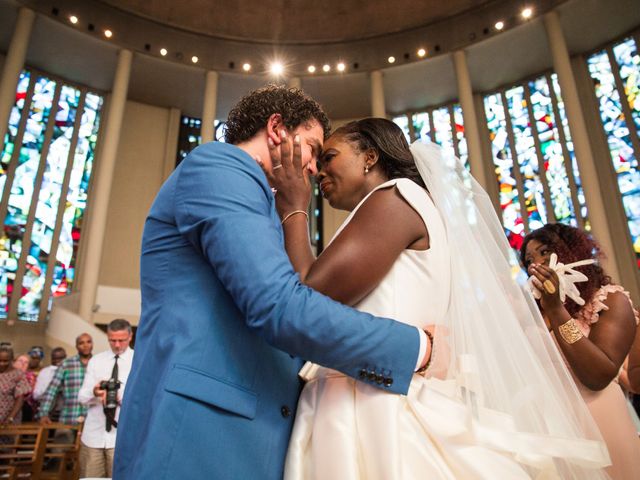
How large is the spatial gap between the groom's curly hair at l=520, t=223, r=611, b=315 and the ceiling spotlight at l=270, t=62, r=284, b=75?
1094 centimetres

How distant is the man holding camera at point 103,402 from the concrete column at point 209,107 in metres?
7.34

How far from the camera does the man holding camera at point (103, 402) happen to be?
3.67 meters

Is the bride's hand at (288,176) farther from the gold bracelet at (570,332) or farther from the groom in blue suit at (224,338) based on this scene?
the gold bracelet at (570,332)

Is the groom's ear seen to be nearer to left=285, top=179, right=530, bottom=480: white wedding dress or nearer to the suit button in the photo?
left=285, top=179, right=530, bottom=480: white wedding dress

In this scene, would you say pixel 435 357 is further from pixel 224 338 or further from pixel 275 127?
pixel 275 127

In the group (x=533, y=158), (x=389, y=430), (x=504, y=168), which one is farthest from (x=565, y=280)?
(x=504, y=168)

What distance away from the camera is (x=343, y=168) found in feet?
4.98

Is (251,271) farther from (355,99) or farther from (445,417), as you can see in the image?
(355,99)

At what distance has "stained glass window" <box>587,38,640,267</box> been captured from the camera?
416 inches

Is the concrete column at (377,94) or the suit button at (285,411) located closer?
the suit button at (285,411)

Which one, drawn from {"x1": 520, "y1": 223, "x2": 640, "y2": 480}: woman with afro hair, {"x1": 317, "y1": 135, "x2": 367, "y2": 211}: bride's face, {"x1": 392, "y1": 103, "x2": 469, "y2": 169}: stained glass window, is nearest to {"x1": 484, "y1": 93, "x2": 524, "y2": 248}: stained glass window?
{"x1": 392, "y1": 103, "x2": 469, "y2": 169}: stained glass window

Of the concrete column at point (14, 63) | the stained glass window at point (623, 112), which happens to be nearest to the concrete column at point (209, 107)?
the concrete column at point (14, 63)

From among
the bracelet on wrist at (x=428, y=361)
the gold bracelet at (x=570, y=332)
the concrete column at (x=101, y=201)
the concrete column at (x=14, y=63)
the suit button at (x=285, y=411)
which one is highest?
the concrete column at (x=14, y=63)

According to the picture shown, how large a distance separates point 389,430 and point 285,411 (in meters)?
0.24
